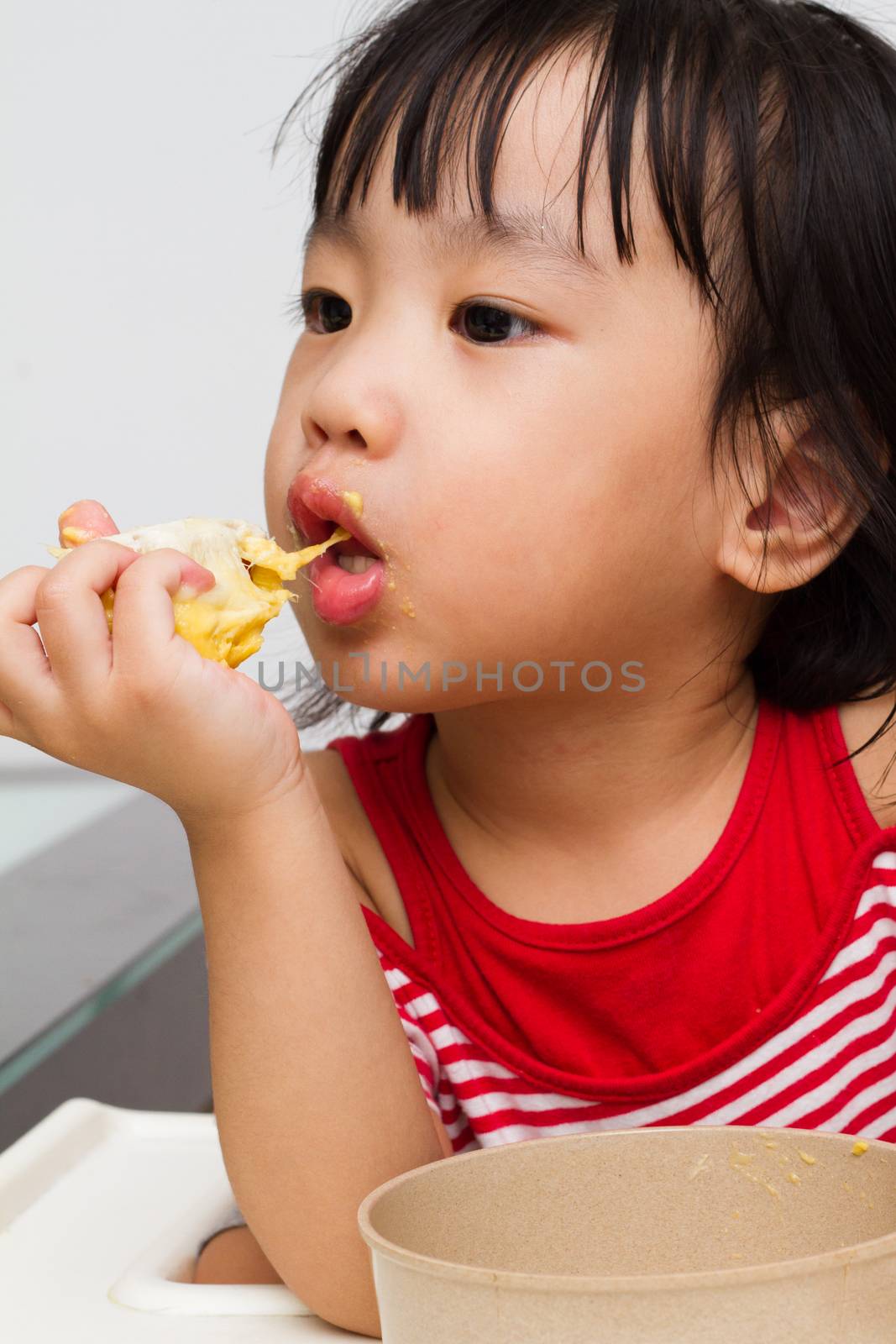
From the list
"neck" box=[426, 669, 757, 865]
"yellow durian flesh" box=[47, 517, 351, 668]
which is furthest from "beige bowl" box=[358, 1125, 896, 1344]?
"neck" box=[426, 669, 757, 865]

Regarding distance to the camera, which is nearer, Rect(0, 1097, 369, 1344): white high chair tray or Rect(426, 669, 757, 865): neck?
Rect(0, 1097, 369, 1344): white high chair tray

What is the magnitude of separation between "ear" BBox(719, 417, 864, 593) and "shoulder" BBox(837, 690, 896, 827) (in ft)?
0.36

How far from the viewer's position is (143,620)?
0.58 metres

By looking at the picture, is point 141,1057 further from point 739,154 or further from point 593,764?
point 739,154

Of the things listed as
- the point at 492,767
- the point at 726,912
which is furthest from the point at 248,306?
the point at 726,912

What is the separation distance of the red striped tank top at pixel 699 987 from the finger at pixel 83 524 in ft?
1.09

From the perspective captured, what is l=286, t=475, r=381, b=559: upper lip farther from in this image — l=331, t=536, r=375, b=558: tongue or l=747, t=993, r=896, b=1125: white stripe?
l=747, t=993, r=896, b=1125: white stripe

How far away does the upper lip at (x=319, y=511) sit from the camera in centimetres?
72

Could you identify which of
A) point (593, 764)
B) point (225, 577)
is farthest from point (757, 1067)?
point (225, 577)

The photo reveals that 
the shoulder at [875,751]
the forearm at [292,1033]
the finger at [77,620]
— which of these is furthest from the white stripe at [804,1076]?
the finger at [77,620]

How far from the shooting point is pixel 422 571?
721 mm

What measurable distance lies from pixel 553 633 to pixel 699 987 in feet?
0.80

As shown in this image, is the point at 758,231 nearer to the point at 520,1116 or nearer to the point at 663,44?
the point at 663,44

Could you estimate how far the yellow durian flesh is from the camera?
0.61m
